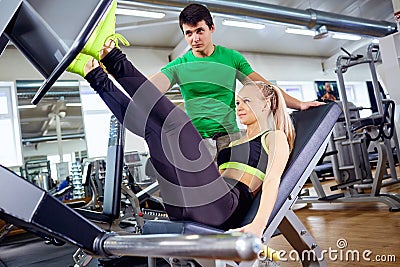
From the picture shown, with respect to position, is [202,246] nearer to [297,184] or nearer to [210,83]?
[297,184]

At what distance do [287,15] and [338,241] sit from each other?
3.59m

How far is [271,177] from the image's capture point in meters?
1.21

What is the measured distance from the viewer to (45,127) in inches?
231

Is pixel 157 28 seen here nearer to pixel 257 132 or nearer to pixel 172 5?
pixel 172 5

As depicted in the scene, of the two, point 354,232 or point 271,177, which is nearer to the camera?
point 271,177

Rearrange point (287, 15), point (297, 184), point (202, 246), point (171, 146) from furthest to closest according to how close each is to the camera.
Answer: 1. point (287, 15)
2. point (297, 184)
3. point (171, 146)
4. point (202, 246)

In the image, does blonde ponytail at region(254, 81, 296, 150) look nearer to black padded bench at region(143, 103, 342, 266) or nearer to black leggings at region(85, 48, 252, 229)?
black padded bench at region(143, 103, 342, 266)

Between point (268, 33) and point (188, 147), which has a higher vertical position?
point (268, 33)

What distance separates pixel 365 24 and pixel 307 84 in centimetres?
314

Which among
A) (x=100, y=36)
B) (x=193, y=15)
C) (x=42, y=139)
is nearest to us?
(x=100, y=36)

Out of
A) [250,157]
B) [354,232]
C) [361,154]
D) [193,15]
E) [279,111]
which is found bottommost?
[354,232]

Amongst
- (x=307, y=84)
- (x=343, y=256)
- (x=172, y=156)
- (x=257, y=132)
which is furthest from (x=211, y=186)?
(x=307, y=84)

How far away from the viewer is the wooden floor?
179 centimetres

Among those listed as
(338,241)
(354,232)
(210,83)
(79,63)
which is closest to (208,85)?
(210,83)
